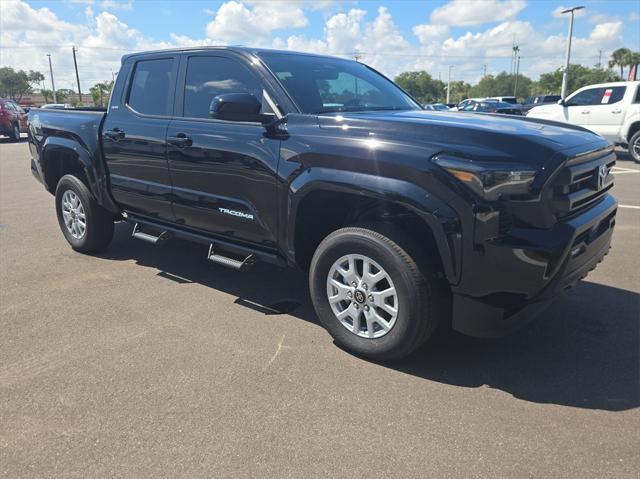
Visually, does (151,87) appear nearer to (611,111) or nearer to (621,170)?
(621,170)

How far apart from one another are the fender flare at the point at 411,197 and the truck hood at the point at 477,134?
248 millimetres

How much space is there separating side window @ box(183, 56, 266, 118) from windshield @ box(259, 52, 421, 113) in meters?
0.19

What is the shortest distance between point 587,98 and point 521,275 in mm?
13194

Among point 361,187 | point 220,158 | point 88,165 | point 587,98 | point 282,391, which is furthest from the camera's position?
point 587,98

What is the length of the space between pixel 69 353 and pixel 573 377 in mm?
3125

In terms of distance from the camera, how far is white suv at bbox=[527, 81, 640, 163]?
42.2 ft

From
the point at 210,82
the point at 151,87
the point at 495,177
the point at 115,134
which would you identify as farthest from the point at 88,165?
the point at 495,177

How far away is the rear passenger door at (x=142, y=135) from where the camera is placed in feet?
14.6

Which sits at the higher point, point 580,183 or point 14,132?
point 580,183

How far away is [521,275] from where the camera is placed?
9.02 feet

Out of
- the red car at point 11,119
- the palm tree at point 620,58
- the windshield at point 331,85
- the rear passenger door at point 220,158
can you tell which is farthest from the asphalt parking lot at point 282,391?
the palm tree at point 620,58

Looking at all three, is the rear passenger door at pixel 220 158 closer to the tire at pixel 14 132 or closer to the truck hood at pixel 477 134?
the truck hood at pixel 477 134

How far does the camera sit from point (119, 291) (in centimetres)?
457

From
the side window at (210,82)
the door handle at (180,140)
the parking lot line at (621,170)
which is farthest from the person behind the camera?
the parking lot line at (621,170)
